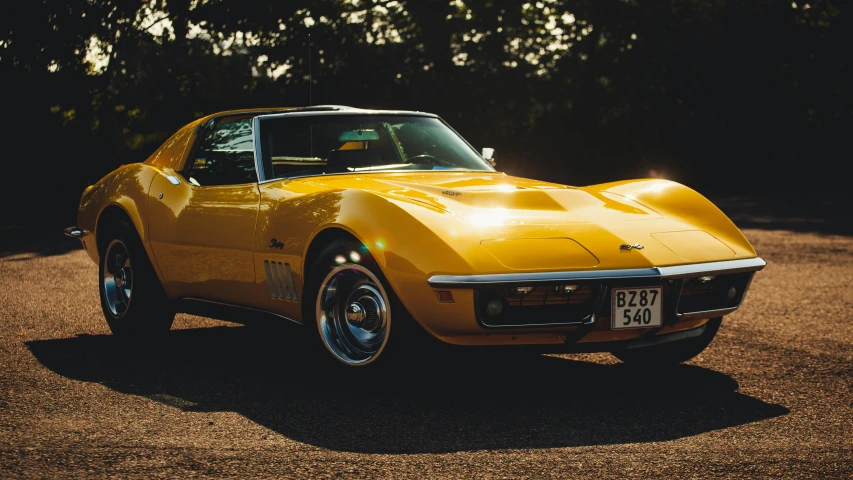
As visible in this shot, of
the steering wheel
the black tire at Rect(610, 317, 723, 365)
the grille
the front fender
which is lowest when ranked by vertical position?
the black tire at Rect(610, 317, 723, 365)

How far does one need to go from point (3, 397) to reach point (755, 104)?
86.9 feet

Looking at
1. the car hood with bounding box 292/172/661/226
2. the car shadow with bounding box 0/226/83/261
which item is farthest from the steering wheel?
the car shadow with bounding box 0/226/83/261

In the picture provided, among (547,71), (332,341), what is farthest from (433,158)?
(547,71)

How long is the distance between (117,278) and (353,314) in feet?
7.97

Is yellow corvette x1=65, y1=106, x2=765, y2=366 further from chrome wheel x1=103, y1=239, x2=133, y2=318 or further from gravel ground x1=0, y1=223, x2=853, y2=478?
gravel ground x1=0, y1=223, x2=853, y2=478

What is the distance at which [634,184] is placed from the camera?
546cm

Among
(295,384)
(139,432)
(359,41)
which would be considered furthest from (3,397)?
(359,41)

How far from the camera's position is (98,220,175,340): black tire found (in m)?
5.86

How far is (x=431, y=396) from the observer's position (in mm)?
4348

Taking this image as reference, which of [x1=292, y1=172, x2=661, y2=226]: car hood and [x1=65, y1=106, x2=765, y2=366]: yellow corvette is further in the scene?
[x1=292, y1=172, x2=661, y2=226]: car hood

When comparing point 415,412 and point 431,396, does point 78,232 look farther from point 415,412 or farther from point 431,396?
point 415,412

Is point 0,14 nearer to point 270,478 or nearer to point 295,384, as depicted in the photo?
point 295,384

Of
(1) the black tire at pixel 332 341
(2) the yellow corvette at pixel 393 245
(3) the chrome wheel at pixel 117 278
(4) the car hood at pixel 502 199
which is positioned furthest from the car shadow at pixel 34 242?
(1) the black tire at pixel 332 341

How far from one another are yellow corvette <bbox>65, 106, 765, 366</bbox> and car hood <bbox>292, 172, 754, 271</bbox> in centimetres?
1
